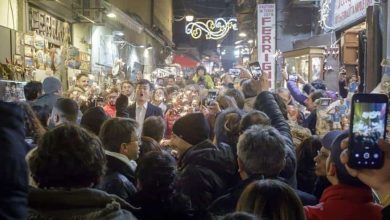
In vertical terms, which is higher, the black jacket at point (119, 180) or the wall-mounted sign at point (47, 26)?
the wall-mounted sign at point (47, 26)

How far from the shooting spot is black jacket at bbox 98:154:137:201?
422 cm

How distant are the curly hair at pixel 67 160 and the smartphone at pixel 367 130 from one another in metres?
1.27

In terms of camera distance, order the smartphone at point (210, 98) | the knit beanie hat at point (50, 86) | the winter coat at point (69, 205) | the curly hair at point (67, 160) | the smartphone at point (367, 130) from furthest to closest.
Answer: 1. the smartphone at point (210, 98)
2. the knit beanie hat at point (50, 86)
3. the curly hair at point (67, 160)
4. the winter coat at point (69, 205)
5. the smartphone at point (367, 130)

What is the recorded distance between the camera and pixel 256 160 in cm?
368

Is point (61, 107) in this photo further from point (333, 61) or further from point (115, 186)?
point (333, 61)

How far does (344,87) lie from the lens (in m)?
11.0

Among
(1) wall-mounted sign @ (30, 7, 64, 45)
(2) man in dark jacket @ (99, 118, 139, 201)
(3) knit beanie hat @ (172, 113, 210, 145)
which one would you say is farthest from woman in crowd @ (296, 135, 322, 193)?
(1) wall-mounted sign @ (30, 7, 64, 45)

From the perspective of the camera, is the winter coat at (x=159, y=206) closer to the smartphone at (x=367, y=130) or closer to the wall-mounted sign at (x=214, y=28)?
the smartphone at (x=367, y=130)

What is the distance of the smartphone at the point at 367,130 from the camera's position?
247 centimetres

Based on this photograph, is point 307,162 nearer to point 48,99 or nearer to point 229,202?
point 229,202

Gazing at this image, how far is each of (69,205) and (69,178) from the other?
0.50 feet

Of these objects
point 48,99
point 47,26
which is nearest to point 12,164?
point 48,99

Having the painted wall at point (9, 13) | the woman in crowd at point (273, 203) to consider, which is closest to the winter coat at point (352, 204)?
the woman in crowd at point (273, 203)

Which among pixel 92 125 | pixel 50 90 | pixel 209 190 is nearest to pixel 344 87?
pixel 50 90
